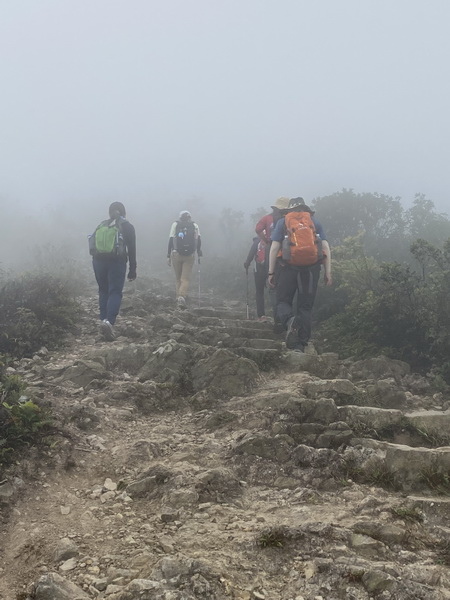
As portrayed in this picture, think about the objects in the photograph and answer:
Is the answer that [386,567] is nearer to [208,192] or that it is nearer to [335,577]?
[335,577]

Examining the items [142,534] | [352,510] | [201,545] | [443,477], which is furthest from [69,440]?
[443,477]

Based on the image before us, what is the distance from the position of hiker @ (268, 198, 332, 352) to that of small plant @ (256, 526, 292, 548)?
484 cm

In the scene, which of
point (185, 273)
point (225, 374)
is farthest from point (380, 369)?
point (185, 273)

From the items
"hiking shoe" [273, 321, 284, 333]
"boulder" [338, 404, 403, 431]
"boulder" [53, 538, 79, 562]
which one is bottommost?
"boulder" [53, 538, 79, 562]

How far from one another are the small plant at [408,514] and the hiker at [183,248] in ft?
30.6

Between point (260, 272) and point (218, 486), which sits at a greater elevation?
point (260, 272)

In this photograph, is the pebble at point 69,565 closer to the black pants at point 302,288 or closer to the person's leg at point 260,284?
the black pants at point 302,288

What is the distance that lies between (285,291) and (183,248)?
5169mm

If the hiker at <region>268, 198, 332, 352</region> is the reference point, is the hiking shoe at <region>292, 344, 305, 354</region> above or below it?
below

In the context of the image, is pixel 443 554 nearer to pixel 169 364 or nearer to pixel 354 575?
pixel 354 575

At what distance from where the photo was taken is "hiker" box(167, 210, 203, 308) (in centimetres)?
1270

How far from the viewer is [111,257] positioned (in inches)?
361

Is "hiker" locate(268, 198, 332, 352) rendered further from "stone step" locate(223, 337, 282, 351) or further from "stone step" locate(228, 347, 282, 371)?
"stone step" locate(228, 347, 282, 371)

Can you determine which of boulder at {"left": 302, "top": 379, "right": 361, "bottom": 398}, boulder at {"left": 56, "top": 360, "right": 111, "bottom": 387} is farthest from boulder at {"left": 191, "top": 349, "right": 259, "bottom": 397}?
boulder at {"left": 56, "top": 360, "right": 111, "bottom": 387}
